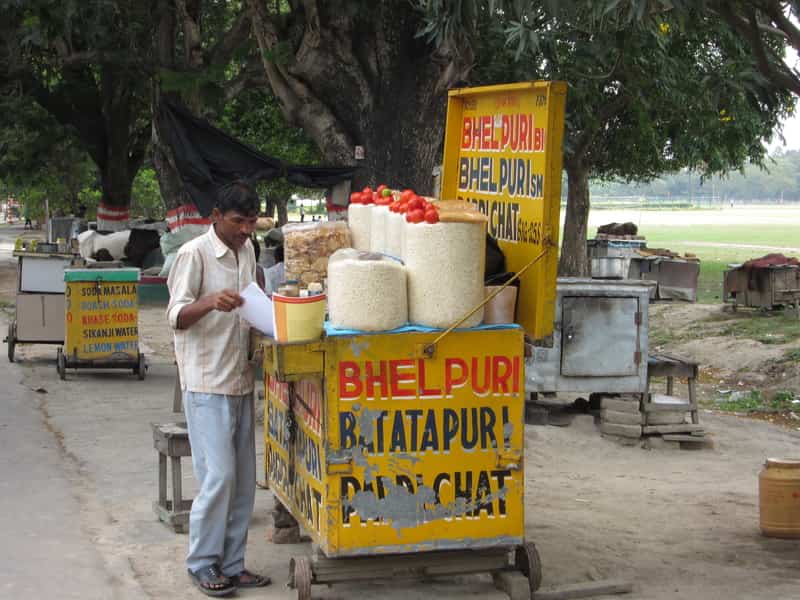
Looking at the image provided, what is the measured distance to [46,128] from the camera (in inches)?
1334

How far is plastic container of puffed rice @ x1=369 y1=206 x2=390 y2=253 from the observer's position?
6.13m

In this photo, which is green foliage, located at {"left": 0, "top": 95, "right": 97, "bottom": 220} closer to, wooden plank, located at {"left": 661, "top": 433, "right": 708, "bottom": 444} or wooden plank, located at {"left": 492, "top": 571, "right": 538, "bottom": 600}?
wooden plank, located at {"left": 661, "top": 433, "right": 708, "bottom": 444}

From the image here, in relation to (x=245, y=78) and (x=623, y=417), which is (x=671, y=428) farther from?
(x=245, y=78)

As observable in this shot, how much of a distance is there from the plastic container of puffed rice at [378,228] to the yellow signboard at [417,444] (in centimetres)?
90

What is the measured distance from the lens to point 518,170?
237 inches

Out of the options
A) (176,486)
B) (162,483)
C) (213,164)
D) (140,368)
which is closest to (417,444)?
(176,486)

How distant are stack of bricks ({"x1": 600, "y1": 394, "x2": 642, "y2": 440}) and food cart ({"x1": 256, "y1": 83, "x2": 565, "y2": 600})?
206 inches

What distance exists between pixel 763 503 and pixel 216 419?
3.61 meters

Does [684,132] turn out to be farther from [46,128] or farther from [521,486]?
[521,486]

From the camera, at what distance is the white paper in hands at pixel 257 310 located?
18.2ft

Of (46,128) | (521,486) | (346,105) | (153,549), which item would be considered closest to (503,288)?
(521,486)

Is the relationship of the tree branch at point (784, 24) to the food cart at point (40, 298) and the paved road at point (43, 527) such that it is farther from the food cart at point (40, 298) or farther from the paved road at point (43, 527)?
the food cart at point (40, 298)

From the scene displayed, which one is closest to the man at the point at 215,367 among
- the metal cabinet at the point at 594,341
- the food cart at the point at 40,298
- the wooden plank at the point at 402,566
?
the wooden plank at the point at 402,566

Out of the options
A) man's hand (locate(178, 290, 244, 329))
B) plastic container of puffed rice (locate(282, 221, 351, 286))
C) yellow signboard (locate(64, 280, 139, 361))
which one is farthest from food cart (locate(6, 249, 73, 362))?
man's hand (locate(178, 290, 244, 329))
